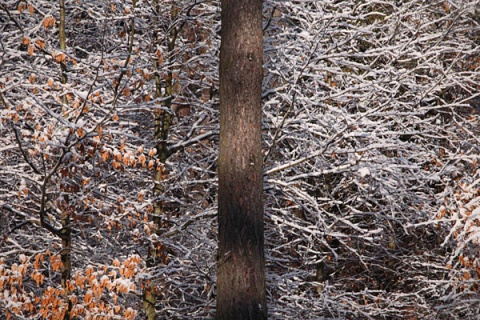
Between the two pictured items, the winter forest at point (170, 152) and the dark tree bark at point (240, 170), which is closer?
the dark tree bark at point (240, 170)

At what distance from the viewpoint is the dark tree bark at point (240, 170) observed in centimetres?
607

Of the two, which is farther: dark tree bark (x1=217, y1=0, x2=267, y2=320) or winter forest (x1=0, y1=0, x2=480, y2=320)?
winter forest (x1=0, y1=0, x2=480, y2=320)

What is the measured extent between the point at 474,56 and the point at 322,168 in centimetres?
554

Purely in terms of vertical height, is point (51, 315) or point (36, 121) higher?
point (36, 121)

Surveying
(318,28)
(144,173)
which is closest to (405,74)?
(318,28)

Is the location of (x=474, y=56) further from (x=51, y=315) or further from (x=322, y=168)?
(x=51, y=315)

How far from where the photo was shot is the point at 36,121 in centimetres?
715

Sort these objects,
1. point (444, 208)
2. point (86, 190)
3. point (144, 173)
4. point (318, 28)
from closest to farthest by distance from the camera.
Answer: point (86, 190) → point (444, 208) → point (318, 28) → point (144, 173)

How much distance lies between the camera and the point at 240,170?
6.25m

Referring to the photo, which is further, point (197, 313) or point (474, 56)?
point (474, 56)

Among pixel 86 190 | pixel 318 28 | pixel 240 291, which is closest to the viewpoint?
pixel 240 291

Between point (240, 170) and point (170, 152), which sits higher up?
point (240, 170)

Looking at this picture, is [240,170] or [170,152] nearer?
[240,170]

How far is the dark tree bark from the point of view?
19.9 feet
